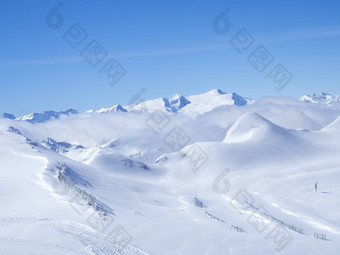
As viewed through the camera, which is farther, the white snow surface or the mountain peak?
the mountain peak

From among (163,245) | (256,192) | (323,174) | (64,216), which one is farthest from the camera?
(323,174)

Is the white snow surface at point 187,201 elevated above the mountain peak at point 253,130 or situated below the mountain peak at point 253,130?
below

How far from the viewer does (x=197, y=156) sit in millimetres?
145500

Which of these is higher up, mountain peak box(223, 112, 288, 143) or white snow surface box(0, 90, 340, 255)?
mountain peak box(223, 112, 288, 143)

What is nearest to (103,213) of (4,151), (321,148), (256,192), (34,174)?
(34,174)

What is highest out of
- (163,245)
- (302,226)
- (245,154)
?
(245,154)

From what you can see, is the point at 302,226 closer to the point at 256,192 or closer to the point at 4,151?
the point at 256,192

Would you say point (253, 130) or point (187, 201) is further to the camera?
point (253, 130)

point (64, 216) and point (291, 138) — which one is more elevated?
point (291, 138)

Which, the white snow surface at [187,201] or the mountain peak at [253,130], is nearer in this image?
the white snow surface at [187,201]

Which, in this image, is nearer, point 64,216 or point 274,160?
point 64,216

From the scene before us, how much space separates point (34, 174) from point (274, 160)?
4274 inches

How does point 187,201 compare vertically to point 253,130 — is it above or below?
below

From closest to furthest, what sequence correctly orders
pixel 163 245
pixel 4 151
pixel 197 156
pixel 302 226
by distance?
pixel 163 245 → pixel 302 226 → pixel 4 151 → pixel 197 156
